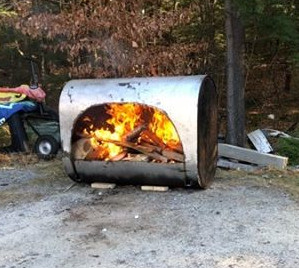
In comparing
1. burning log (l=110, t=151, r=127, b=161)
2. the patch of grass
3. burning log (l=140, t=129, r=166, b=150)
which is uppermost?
burning log (l=140, t=129, r=166, b=150)

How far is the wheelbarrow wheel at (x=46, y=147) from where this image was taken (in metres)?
7.75

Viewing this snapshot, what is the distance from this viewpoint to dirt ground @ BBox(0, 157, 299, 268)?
4016 mm

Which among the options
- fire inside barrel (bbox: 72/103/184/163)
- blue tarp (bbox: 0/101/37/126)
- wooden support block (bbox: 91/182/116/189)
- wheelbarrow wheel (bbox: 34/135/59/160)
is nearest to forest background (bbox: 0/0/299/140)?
blue tarp (bbox: 0/101/37/126)

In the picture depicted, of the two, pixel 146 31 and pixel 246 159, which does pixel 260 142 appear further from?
pixel 146 31

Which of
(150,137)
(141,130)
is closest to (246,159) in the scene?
(150,137)

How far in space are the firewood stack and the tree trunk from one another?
2189 mm

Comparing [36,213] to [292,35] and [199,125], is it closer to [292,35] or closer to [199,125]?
[199,125]

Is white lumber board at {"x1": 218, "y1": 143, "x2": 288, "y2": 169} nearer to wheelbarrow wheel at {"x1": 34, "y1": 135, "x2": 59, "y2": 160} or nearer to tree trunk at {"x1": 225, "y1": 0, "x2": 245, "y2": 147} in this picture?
tree trunk at {"x1": 225, "y1": 0, "x2": 245, "y2": 147}

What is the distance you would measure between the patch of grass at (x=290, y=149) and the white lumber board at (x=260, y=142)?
6.3 inches

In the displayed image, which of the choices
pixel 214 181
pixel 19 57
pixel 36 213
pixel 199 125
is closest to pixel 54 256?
pixel 36 213

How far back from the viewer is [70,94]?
5.71 metres

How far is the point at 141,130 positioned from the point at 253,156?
1.79 meters

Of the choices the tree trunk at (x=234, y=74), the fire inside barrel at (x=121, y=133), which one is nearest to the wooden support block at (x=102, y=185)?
the fire inside barrel at (x=121, y=133)

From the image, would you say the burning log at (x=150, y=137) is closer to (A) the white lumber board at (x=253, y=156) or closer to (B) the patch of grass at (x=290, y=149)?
(A) the white lumber board at (x=253, y=156)
